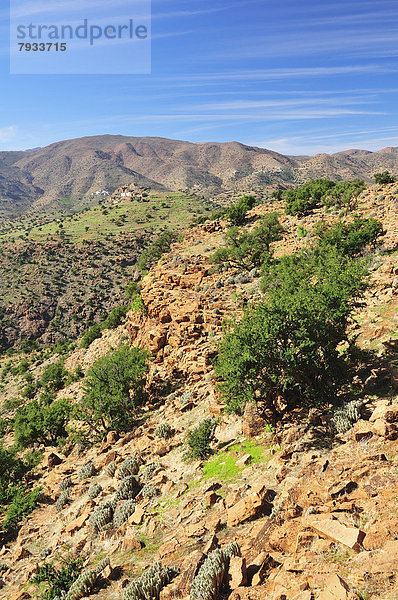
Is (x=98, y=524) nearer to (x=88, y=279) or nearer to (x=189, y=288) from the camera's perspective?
(x=189, y=288)

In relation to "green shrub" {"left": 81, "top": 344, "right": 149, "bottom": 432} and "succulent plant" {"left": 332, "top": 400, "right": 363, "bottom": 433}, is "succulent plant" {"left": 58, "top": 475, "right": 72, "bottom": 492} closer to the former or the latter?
"green shrub" {"left": 81, "top": 344, "right": 149, "bottom": 432}

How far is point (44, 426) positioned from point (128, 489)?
17.6 meters

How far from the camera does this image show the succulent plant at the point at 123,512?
12.5 metres

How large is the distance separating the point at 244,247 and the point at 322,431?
26.8 m

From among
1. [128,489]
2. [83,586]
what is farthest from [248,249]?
[83,586]

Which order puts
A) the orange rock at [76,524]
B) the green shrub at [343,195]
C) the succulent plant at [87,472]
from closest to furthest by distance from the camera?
the orange rock at [76,524] < the succulent plant at [87,472] < the green shrub at [343,195]

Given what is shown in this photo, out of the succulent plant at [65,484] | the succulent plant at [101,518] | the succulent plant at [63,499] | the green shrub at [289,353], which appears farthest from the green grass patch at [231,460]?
the succulent plant at [65,484]

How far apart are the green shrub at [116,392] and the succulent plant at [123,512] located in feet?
30.5

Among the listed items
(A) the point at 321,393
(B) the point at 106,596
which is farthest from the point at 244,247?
(B) the point at 106,596

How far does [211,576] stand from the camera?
271 inches

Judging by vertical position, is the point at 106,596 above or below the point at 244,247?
below

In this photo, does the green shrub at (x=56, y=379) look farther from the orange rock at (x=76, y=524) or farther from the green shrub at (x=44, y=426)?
the orange rock at (x=76, y=524)

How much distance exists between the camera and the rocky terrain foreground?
6137 mm

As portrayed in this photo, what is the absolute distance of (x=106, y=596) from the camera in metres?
8.78
